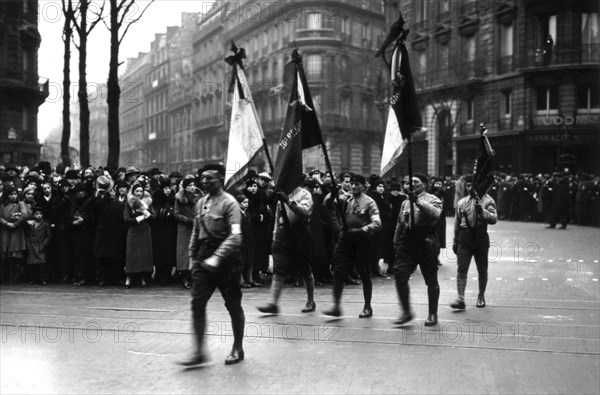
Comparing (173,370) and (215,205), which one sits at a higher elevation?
(215,205)

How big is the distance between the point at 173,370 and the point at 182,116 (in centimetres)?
6864

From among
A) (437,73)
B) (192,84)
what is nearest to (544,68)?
(437,73)

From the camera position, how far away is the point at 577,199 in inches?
958

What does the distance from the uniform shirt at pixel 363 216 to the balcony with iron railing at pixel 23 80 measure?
31144 mm

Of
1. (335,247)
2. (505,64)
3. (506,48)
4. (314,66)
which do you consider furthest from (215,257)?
(314,66)

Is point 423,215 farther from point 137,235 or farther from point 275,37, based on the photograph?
point 275,37

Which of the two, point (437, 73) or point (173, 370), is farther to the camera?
point (437, 73)

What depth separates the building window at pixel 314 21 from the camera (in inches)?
2115

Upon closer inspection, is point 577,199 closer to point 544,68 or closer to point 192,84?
point 544,68

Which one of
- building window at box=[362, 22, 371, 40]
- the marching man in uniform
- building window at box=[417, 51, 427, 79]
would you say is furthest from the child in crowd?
building window at box=[362, 22, 371, 40]

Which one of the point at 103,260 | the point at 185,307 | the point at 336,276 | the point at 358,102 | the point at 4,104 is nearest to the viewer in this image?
the point at 336,276

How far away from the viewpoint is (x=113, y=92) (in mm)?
20969

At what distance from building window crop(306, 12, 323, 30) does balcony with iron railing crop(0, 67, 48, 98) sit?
72.4 feet

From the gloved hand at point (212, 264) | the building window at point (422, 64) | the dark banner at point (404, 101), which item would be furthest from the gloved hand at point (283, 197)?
the building window at point (422, 64)
